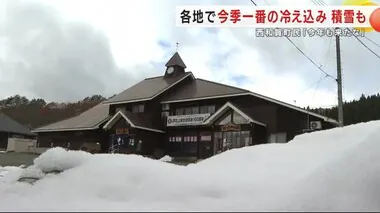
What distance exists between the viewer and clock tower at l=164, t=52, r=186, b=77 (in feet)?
107

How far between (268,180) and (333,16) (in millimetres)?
8654

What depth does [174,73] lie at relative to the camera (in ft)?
108

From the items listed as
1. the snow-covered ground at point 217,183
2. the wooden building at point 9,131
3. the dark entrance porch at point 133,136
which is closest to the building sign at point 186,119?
the dark entrance porch at point 133,136

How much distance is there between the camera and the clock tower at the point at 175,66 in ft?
107

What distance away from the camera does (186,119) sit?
26.8 meters

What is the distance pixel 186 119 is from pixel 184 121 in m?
0.24

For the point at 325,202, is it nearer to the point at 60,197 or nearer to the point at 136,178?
the point at 136,178

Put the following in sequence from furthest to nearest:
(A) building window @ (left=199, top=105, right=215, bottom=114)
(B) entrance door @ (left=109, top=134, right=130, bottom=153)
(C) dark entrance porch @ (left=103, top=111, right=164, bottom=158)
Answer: (B) entrance door @ (left=109, top=134, right=130, bottom=153)
(C) dark entrance porch @ (left=103, top=111, right=164, bottom=158)
(A) building window @ (left=199, top=105, right=215, bottom=114)

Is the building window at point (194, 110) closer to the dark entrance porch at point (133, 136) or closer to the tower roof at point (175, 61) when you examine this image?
the dark entrance porch at point (133, 136)

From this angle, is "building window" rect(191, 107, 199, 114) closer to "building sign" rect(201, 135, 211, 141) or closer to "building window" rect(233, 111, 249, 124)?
"building sign" rect(201, 135, 211, 141)

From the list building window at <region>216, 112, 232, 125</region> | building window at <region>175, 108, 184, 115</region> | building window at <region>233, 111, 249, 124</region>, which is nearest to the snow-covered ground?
building window at <region>233, 111, 249, 124</region>

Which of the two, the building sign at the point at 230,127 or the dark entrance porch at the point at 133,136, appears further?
the dark entrance porch at the point at 133,136

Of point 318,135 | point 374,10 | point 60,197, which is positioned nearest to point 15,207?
point 60,197

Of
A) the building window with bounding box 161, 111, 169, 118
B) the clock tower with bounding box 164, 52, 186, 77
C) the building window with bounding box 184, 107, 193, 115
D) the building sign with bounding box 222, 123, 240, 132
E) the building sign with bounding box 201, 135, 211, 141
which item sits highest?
the clock tower with bounding box 164, 52, 186, 77
